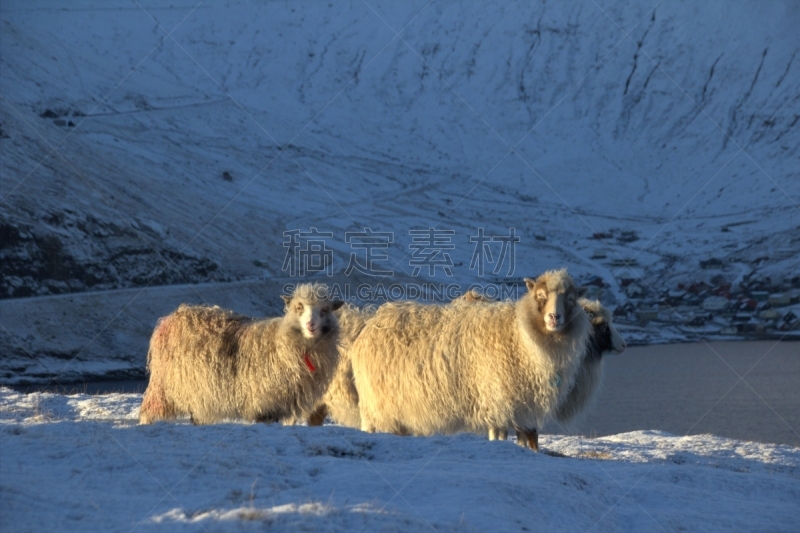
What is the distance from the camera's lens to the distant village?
241ft

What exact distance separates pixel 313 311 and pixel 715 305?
74198mm

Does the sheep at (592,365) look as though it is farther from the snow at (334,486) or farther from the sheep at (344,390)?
the snow at (334,486)

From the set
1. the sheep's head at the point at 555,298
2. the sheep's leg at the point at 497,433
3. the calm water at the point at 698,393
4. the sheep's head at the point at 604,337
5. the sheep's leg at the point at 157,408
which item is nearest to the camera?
the sheep's head at the point at 555,298

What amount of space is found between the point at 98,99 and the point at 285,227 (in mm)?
40743

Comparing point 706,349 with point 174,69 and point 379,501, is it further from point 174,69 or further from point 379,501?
point 174,69

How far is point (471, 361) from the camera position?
11992 mm

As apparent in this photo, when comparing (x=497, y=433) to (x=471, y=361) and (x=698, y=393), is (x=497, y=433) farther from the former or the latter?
(x=698, y=393)

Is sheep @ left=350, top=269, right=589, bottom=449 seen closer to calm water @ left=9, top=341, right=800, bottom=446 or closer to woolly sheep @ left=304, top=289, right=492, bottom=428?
woolly sheep @ left=304, top=289, right=492, bottom=428

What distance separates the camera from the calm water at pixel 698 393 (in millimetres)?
27328

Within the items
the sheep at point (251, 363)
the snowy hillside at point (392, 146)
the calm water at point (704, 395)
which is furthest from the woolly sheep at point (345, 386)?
the snowy hillside at point (392, 146)

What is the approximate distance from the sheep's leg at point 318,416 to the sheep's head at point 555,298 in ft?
11.9

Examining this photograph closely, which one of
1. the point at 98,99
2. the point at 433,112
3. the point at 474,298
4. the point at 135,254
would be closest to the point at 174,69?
the point at 98,99

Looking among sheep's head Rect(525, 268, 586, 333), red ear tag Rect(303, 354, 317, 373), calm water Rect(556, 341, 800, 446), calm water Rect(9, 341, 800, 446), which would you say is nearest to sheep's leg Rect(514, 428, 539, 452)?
sheep's head Rect(525, 268, 586, 333)

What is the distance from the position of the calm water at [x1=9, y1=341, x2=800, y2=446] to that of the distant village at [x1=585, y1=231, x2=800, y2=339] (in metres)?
13.3
